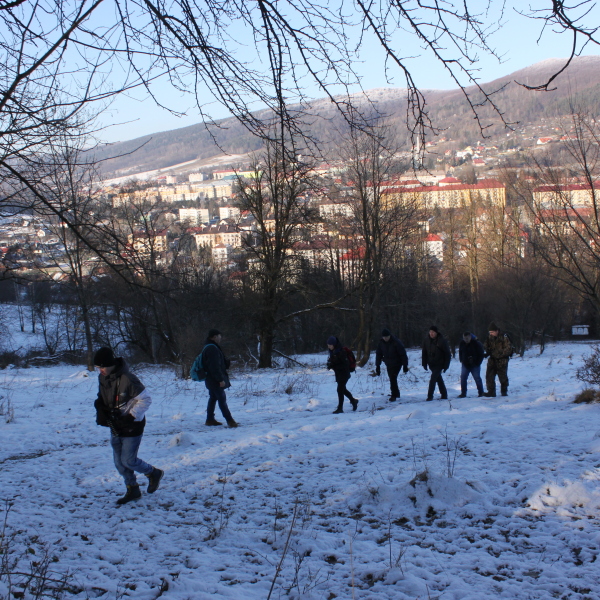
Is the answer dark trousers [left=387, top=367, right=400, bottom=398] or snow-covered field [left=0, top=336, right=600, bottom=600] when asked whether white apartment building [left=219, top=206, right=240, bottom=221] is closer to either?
dark trousers [left=387, top=367, right=400, bottom=398]

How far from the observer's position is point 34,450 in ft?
25.8

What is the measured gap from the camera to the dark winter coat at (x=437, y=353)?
10703 millimetres

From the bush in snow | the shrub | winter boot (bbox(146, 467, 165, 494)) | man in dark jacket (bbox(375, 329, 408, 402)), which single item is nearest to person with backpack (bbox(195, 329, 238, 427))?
winter boot (bbox(146, 467, 165, 494))

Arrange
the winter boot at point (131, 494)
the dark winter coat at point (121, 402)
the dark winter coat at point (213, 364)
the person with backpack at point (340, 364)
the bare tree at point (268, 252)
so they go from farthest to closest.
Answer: the bare tree at point (268, 252) → the person with backpack at point (340, 364) → the dark winter coat at point (213, 364) → the winter boot at point (131, 494) → the dark winter coat at point (121, 402)

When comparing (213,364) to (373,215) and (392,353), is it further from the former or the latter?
(373,215)

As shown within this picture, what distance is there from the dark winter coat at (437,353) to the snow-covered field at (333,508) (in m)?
1.87

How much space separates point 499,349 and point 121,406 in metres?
8.32

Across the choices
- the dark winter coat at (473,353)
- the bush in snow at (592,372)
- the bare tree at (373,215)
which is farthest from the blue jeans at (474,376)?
the bare tree at (373,215)

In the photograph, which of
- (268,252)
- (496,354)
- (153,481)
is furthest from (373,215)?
(153,481)

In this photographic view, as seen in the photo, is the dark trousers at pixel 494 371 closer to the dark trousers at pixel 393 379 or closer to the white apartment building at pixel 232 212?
the dark trousers at pixel 393 379

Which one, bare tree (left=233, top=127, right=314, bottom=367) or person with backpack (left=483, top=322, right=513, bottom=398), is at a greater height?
bare tree (left=233, top=127, right=314, bottom=367)

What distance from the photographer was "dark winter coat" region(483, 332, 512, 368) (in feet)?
34.8

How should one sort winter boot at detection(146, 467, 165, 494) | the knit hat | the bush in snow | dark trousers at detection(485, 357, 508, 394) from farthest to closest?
dark trousers at detection(485, 357, 508, 394) < the bush in snow < winter boot at detection(146, 467, 165, 494) < the knit hat

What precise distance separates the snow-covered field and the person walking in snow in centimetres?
→ 59
